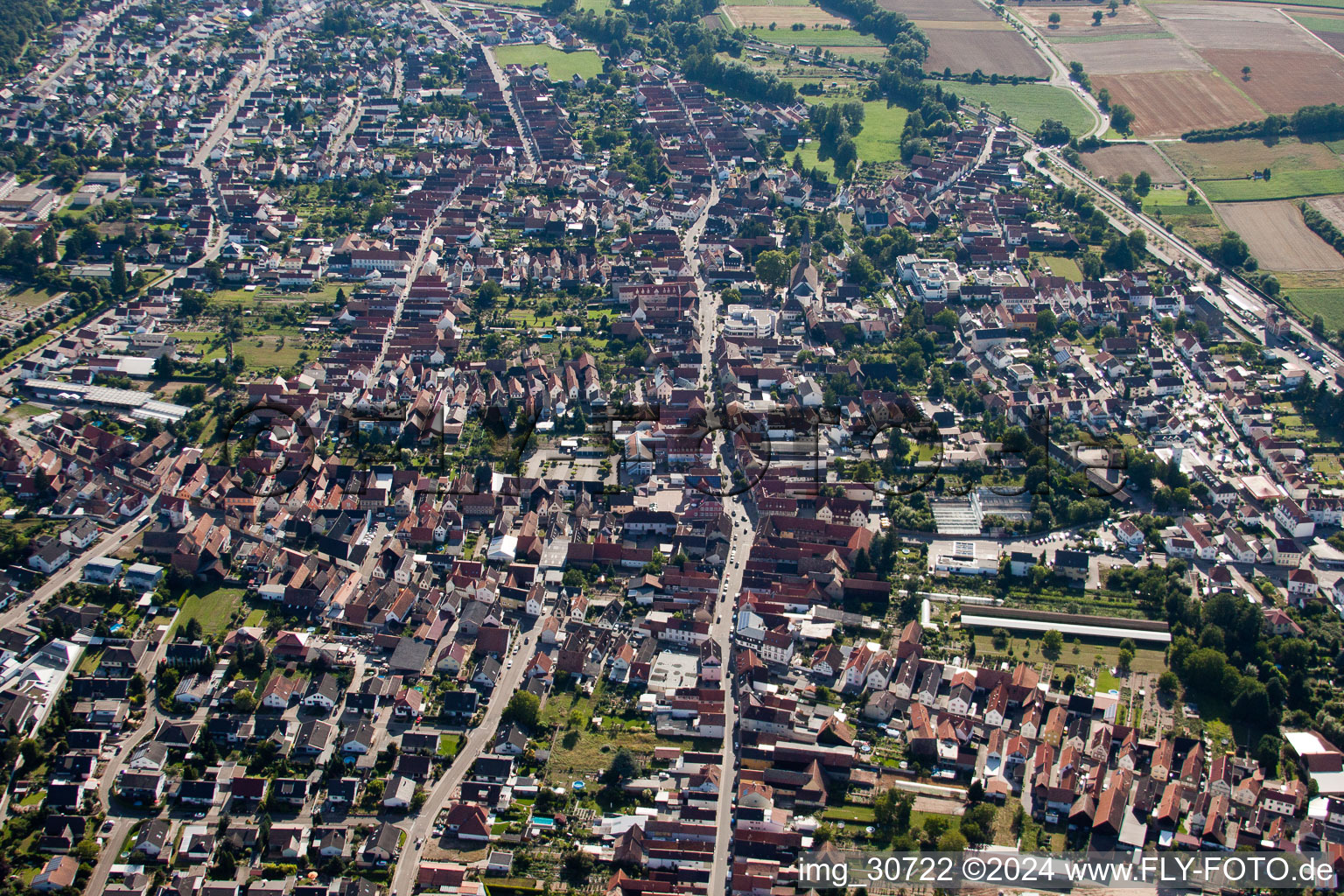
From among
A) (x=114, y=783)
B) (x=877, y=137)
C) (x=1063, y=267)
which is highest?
(x=1063, y=267)

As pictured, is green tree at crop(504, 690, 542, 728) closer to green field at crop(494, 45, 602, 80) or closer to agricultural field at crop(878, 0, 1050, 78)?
green field at crop(494, 45, 602, 80)

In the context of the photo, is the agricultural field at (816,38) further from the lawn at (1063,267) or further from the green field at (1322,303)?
the green field at (1322,303)

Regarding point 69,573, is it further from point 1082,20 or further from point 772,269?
point 1082,20

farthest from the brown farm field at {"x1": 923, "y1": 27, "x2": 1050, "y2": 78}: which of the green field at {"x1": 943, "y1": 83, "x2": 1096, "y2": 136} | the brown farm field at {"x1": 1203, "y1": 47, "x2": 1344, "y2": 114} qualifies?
the brown farm field at {"x1": 1203, "y1": 47, "x2": 1344, "y2": 114}

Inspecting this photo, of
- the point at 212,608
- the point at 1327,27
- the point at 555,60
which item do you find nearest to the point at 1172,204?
the point at 1327,27

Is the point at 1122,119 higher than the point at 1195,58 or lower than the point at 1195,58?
lower

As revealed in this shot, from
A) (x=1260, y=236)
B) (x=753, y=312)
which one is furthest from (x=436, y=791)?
(x=1260, y=236)
